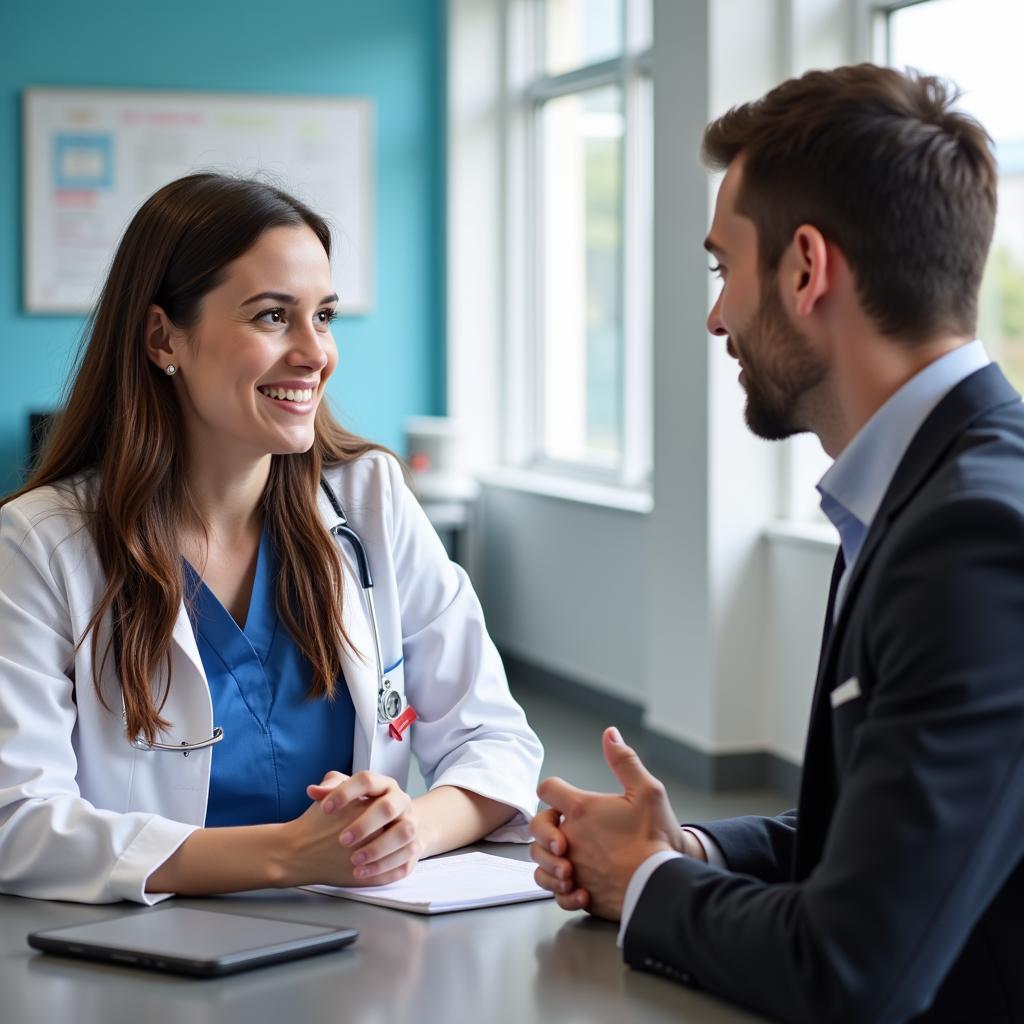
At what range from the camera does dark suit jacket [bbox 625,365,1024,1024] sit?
3.46ft

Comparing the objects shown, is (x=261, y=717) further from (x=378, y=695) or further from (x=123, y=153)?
(x=123, y=153)

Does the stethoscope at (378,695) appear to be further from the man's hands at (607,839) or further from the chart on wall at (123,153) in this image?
the chart on wall at (123,153)

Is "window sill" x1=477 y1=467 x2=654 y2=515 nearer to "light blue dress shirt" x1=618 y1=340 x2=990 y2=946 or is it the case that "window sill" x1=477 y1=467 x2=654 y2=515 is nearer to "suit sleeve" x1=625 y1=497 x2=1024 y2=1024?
"light blue dress shirt" x1=618 y1=340 x2=990 y2=946

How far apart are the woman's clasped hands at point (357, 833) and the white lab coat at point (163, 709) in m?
0.14

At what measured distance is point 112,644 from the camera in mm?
1752

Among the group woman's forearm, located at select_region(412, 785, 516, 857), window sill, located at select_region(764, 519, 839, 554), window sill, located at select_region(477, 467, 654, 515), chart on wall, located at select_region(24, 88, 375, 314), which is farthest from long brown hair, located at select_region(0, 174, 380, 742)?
chart on wall, located at select_region(24, 88, 375, 314)

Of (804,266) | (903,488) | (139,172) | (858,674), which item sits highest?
(139,172)

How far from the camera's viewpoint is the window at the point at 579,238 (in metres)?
5.86

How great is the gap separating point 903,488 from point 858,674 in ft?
0.51

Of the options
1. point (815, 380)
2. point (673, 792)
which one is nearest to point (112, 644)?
point (815, 380)

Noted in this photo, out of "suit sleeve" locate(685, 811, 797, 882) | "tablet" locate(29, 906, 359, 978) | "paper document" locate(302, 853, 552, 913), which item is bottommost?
"paper document" locate(302, 853, 552, 913)

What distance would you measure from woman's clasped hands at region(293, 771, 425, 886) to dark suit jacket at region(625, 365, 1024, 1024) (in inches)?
17.4

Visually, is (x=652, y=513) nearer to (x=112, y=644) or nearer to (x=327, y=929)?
(x=112, y=644)

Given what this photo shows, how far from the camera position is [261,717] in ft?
6.00
